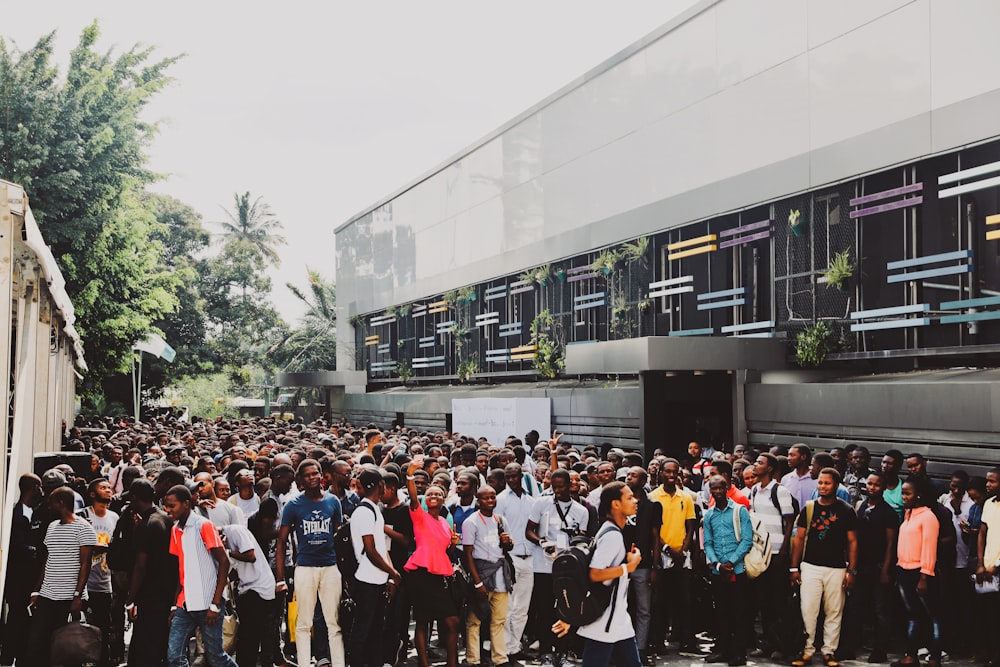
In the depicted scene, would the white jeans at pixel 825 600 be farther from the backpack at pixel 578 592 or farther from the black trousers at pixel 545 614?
the backpack at pixel 578 592

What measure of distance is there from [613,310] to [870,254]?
7.38 meters

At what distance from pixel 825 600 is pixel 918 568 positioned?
86cm

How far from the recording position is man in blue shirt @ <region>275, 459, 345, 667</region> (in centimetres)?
817

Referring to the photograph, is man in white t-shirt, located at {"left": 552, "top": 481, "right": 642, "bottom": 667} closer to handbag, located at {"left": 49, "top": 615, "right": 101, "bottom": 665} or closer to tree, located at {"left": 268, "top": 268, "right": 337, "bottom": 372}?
handbag, located at {"left": 49, "top": 615, "right": 101, "bottom": 665}

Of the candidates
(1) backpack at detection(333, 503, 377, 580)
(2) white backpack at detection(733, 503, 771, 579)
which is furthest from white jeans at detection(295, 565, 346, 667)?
(2) white backpack at detection(733, 503, 771, 579)

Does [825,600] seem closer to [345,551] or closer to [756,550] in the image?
[756,550]

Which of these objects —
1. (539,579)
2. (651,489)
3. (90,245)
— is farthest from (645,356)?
(90,245)

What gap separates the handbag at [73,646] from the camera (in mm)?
7637

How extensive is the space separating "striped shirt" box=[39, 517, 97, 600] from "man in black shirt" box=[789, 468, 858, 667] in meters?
6.24

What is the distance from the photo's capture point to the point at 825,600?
8.89 metres

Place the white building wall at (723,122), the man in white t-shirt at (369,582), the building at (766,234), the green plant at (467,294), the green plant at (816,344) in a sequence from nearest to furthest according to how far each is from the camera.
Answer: the man in white t-shirt at (369,582)
the building at (766,234)
the white building wall at (723,122)
the green plant at (816,344)
the green plant at (467,294)

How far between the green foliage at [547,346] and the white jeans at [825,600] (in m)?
15.0

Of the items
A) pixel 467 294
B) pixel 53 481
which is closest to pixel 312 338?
pixel 467 294

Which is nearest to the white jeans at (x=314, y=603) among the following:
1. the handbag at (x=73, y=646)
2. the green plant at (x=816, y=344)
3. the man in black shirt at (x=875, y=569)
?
the handbag at (x=73, y=646)
